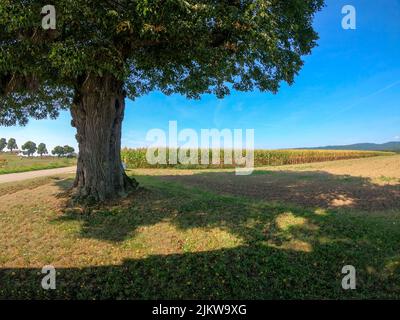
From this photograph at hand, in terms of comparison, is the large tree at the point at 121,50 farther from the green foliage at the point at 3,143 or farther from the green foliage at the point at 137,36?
the green foliage at the point at 3,143

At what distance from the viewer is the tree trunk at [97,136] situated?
1082 cm

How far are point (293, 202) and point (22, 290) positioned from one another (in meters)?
10.0

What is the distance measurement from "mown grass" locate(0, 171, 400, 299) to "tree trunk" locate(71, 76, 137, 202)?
106 cm

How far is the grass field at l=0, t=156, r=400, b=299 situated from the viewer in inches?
226

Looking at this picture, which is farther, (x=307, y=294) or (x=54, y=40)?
(x=54, y=40)

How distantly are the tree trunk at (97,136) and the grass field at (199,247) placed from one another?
0.99 meters

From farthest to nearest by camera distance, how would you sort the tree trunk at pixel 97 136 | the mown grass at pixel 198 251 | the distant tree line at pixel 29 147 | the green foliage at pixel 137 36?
the distant tree line at pixel 29 147 → the tree trunk at pixel 97 136 → the green foliage at pixel 137 36 → the mown grass at pixel 198 251

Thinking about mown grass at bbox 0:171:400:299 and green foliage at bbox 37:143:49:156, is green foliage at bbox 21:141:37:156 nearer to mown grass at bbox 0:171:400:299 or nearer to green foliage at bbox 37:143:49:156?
green foliage at bbox 37:143:49:156

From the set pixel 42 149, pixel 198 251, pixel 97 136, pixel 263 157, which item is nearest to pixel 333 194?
pixel 198 251

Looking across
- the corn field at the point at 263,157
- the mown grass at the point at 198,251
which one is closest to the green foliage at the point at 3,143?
the corn field at the point at 263,157

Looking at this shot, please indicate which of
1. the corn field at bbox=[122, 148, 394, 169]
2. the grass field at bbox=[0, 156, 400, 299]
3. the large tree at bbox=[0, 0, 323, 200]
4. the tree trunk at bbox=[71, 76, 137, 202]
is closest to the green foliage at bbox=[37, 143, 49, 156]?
the corn field at bbox=[122, 148, 394, 169]

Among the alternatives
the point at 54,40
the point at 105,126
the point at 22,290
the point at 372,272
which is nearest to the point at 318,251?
the point at 372,272

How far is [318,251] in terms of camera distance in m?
7.09
